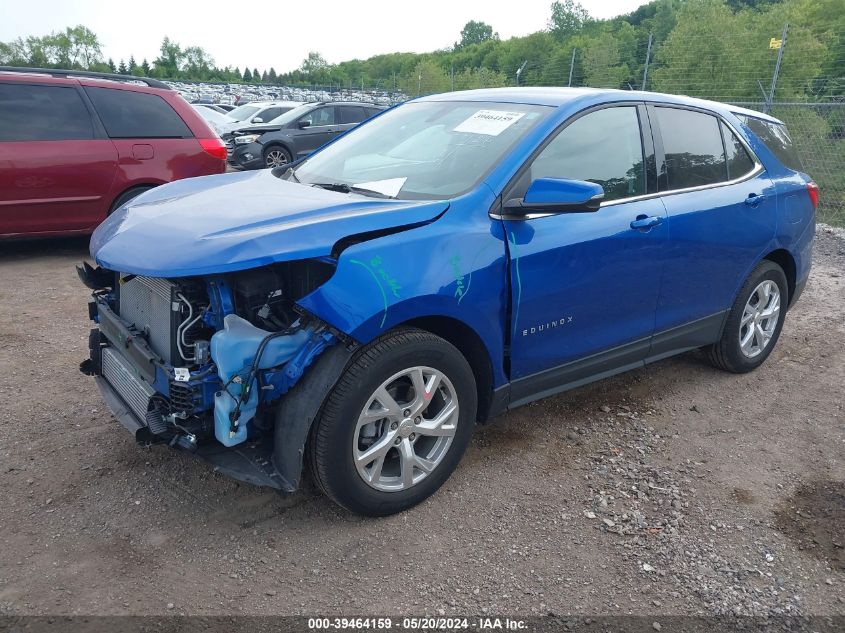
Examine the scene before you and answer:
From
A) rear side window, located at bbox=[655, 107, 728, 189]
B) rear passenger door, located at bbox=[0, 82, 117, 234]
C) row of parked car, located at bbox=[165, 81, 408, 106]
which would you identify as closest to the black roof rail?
rear passenger door, located at bbox=[0, 82, 117, 234]

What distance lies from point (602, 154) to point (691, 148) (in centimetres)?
83

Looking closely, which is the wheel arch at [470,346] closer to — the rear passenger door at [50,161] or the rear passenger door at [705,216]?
the rear passenger door at [705,216]

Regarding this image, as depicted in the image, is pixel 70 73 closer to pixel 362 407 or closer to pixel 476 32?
pixel 362 407

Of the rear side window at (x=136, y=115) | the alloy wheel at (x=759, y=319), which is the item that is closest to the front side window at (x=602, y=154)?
the alloy wheel at (x=759, y=319)

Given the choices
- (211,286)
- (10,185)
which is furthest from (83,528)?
(10,185)

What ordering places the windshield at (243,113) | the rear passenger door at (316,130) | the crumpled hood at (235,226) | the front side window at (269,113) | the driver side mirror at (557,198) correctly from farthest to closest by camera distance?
1. the windshield at (243,113)
2. the front side window at (269,113)
3. the rear passenger door at (316,130)
4. the driver side mirror at (557,198)
5. the crumpled hood at (235,226)

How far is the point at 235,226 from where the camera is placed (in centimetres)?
265

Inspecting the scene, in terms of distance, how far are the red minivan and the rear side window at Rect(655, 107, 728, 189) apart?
5229mm

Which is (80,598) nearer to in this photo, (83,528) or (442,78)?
(83,528)

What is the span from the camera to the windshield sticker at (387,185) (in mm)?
3174

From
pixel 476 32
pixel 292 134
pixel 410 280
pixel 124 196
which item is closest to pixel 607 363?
pixel 410 280

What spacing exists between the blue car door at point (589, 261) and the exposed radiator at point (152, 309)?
1.45 m

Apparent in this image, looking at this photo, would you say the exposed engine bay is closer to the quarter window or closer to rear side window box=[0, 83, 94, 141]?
rear side window box=[0, 83, 94, 141]

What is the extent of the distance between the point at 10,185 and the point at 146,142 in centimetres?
135
